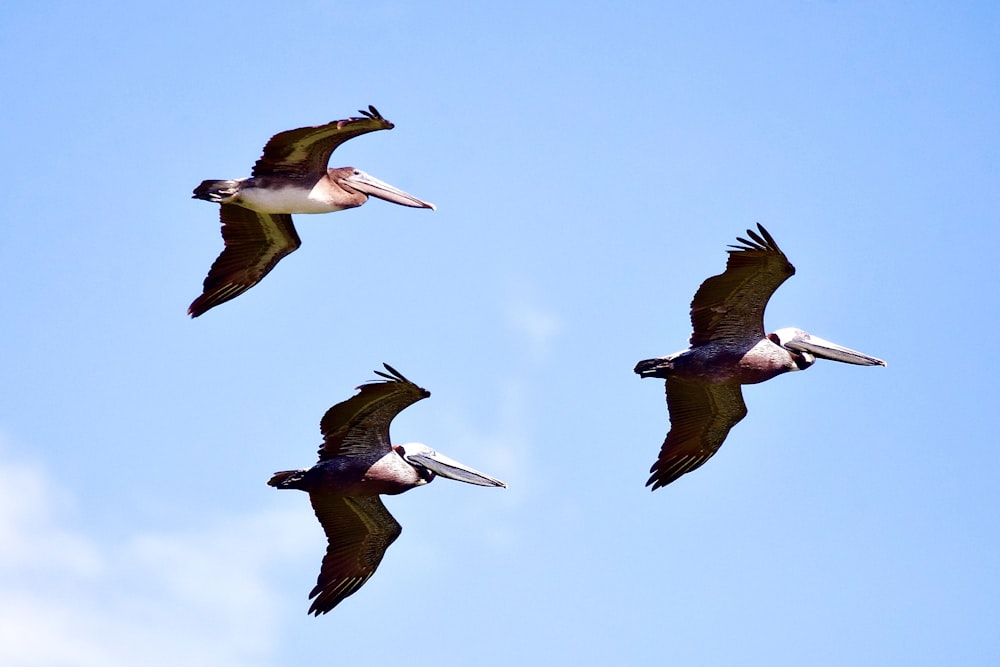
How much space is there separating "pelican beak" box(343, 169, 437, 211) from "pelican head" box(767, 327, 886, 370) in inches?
162

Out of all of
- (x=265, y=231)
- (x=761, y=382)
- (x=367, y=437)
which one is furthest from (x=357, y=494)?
(x=761, y=382)

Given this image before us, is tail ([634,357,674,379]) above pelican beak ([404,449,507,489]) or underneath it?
above

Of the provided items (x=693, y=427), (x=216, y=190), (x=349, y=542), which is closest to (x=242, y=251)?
(x=216, y=190)

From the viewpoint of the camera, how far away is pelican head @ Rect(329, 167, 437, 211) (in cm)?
2025

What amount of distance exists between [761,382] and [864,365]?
147 cm

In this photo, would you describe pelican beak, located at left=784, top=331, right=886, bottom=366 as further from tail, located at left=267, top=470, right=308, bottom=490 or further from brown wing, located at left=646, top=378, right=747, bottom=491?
tail, located at left=267, top=470, right=308, bottom=490

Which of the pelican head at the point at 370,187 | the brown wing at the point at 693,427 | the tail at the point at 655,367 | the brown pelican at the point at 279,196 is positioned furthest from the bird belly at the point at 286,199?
the brown wing at the point at 693,427

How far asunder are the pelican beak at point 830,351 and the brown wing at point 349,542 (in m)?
4.94

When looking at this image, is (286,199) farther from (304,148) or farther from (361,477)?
(361,477)

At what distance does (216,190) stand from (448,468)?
3811 millimetres

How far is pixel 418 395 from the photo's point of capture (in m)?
18.7

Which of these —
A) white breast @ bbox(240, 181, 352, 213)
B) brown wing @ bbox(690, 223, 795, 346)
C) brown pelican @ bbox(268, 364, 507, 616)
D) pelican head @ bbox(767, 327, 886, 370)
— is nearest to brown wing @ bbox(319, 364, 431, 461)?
brown pelican @ bbox(268, 364, 507, 616)

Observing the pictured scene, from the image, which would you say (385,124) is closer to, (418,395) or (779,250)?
(418,395)

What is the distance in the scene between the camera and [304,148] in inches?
760
